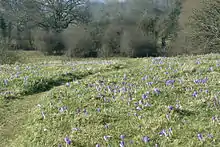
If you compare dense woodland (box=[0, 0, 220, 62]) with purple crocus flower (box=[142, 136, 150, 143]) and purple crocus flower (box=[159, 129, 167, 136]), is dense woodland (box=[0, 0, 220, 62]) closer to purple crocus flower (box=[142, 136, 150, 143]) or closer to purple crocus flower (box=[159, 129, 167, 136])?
purple crocus flower (box=[159, 129, 167, 136])

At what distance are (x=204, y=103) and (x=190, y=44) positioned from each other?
21.3 m

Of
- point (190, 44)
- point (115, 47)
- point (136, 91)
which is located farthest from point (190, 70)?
point (115, 47)

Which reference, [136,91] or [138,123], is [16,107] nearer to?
[136,91]

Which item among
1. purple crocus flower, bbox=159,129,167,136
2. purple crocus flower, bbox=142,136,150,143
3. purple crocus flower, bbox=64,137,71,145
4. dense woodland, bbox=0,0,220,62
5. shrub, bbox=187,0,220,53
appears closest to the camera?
purple crocus flower, bbox=142,136,150,143

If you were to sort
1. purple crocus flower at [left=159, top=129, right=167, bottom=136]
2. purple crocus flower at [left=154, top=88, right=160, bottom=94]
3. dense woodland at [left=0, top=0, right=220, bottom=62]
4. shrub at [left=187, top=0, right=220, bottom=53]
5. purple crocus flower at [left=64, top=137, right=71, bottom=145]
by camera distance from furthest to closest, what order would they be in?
dense woodland at [left=0, top=0, right=220, bottom=62], shrub at [left=187, top=0, right=220, bottom=53], purple crocus flower at [left=154, top=88, right=160, bottom=94], purple crocus flower at [left=64, top=137, right=71, bottom=145], purple crocus flower at [left=159, top=129, right=167, bottom=136]

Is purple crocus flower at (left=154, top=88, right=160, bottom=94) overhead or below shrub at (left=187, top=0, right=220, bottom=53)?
below

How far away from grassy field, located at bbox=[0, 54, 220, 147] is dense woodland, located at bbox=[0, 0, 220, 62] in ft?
55.7

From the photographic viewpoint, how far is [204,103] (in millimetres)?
5535

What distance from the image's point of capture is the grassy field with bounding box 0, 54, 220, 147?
14.9ft

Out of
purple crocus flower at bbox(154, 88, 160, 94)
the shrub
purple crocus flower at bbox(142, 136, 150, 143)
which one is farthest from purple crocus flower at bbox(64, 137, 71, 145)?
the shrub

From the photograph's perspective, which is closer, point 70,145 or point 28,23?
point 70,145

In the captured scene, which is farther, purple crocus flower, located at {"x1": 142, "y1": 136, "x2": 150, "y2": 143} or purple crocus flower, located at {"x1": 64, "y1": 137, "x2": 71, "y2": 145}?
purple crocus flower, located at {"x1": 64, "y1": 137, "x2": 71, "y2": 145}

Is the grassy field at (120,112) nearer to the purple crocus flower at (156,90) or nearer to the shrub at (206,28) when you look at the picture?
the purple crocus flower at (156,90)

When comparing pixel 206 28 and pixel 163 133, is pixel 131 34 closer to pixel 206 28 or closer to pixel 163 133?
pixel 206 28
